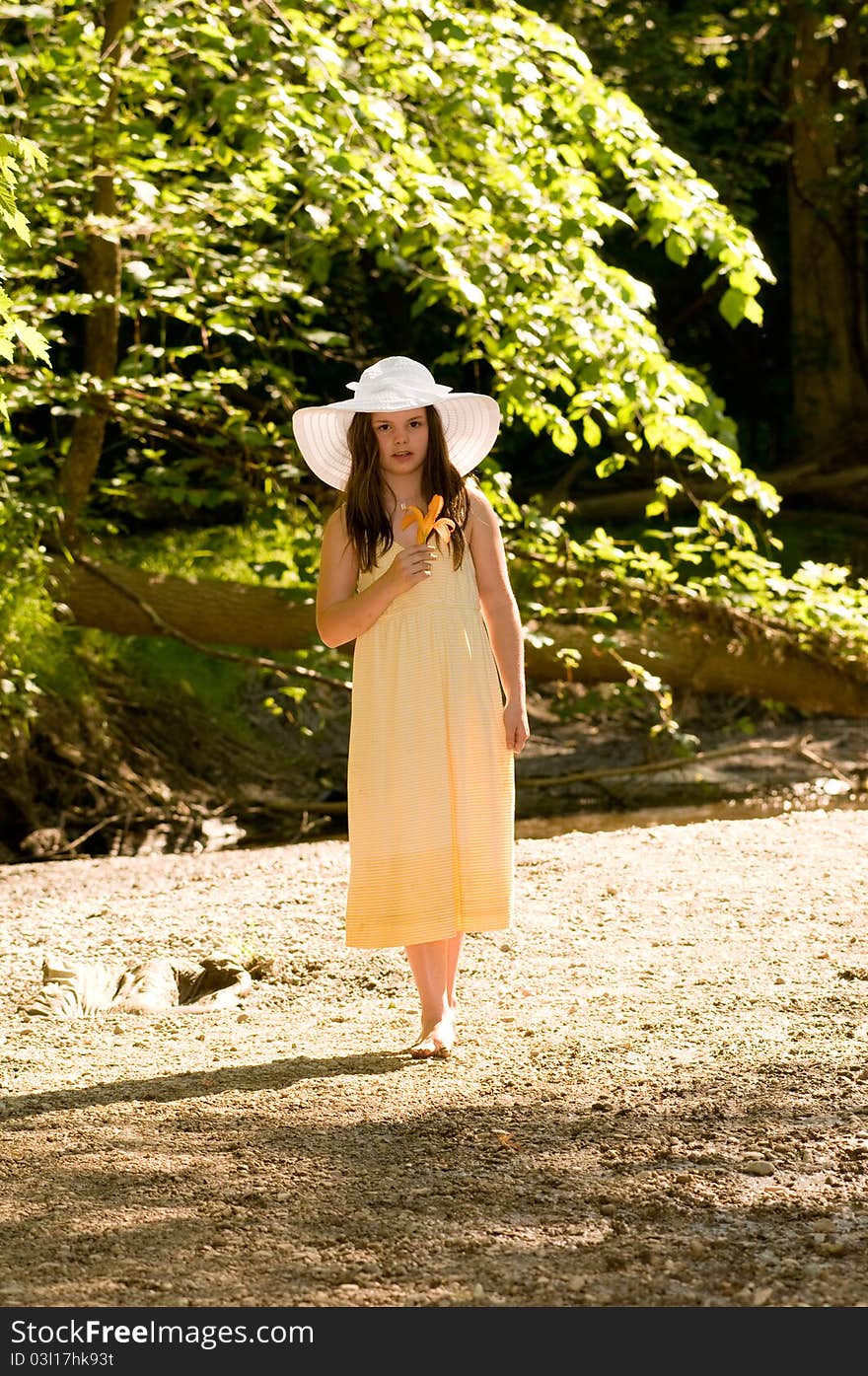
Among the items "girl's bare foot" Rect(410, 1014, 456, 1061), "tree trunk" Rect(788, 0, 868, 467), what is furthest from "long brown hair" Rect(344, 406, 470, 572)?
"tree trunk" Rect(788, 0, 868, 467)

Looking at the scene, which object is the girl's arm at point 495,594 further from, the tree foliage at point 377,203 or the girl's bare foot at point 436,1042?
the tree foliage at point 377,203

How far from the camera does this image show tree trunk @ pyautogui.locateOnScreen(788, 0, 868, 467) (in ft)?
49.2

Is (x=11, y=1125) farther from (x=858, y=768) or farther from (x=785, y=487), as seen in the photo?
(x=785, y=487)

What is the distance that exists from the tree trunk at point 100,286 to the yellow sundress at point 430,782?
3.66 meters

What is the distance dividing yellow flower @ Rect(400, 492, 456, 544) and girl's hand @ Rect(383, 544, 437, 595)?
9 cm

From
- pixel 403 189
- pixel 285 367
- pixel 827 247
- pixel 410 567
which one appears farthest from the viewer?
pixel 827 247

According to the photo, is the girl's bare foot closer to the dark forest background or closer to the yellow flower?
the yellow flower

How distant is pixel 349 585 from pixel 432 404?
0.53m

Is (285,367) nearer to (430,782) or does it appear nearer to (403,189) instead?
(403,189)

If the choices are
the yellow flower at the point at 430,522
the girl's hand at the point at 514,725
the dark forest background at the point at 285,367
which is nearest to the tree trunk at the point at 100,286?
the dark forest background at the point at 285,367

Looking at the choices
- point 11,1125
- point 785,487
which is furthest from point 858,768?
point 11,1125

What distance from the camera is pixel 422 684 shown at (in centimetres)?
402

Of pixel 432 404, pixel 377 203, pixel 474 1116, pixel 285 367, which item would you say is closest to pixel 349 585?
pixel 432 404

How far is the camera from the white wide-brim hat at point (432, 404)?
4109 millimetres
